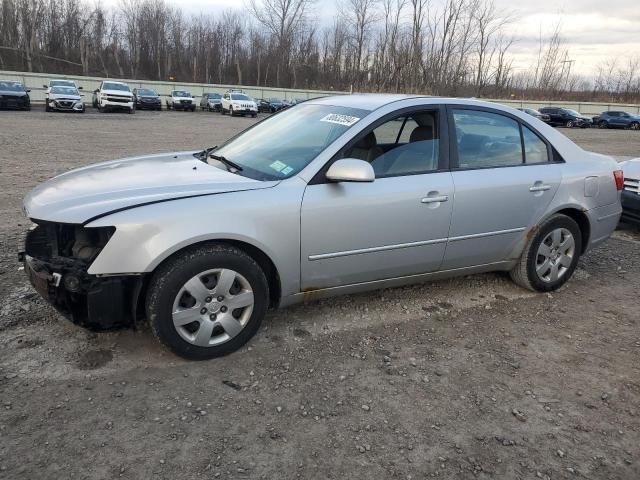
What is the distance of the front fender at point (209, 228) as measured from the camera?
A: 2865 millimetres

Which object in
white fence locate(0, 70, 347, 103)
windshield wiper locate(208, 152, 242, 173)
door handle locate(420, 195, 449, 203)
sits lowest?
door handle locate(420, 195, 449, 203)

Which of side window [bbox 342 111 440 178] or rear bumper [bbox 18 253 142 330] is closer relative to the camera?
rear bumper [bbox 18 253 142 330]

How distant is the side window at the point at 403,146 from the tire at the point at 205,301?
1.12m

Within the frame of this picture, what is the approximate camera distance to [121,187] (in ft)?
10.5

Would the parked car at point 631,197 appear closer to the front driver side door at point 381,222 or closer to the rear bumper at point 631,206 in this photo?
the rear bumper at point 631,206

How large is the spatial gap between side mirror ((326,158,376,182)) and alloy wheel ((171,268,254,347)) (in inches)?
33.9

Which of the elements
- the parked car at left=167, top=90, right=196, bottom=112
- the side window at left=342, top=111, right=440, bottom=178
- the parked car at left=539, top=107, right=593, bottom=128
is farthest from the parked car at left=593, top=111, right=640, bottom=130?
the side window at left=342, top=111, right=440, bottom=178

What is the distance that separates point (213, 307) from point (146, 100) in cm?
3686

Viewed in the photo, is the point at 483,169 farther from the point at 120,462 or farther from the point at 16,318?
the point at 16,318

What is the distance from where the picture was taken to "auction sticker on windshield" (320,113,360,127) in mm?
3646

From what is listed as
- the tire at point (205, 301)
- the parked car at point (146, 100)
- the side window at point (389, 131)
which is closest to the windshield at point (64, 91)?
the parked car at point (146, 100)

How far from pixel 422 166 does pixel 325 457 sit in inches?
86.0

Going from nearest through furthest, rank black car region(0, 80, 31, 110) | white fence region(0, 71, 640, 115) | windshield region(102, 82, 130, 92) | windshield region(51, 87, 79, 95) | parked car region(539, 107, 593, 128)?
black car region(0, 80, 31, 110), windshield region(51, 87, 79, 95), windshield region(102, 82, 130, 92), parked car region(539, 107, 593, 128), white fence region(0, 71, 640, 115)

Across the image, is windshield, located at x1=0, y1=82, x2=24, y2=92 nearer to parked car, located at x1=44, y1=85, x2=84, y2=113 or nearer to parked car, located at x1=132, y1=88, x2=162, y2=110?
parked car, located at x1=44, y1=85, x2=84, y2=113
